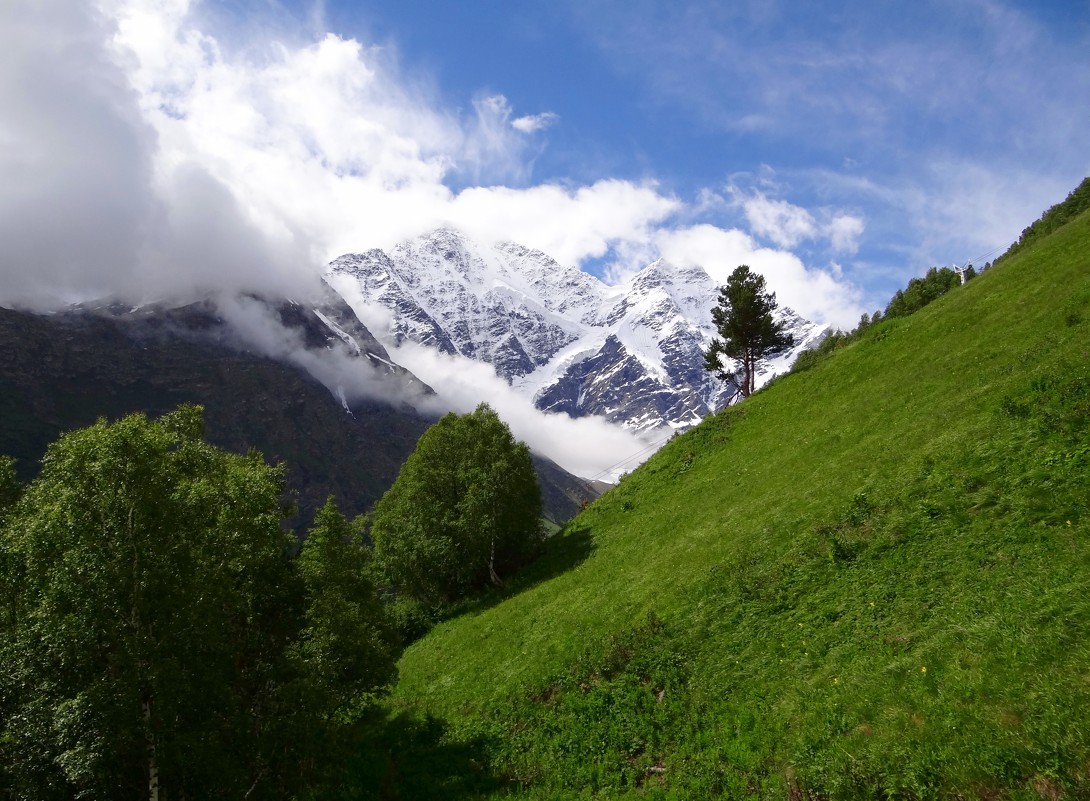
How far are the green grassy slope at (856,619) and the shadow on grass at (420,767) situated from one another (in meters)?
0.64

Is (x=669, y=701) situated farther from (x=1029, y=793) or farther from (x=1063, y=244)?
(x=1063, y=244)

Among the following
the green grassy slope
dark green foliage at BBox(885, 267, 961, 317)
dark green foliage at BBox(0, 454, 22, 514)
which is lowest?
the green grassy slope

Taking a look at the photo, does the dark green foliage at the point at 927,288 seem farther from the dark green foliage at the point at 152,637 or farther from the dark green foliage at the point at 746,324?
the dark green foliage at the point at 152,637

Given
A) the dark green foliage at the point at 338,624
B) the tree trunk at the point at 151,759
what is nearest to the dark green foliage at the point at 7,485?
the dark green foliage at the point at 338,624

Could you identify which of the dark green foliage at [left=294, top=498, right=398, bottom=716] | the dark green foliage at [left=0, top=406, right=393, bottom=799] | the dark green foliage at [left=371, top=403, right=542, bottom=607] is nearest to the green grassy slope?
the dark green foliage at [left=294, top=498, right=398, bottom=716]

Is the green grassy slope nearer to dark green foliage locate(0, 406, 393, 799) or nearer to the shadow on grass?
the shadow on grass

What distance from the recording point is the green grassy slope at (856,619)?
11906 millimetres

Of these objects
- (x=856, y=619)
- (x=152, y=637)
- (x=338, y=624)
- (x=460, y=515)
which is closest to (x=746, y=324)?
(x=460, y=515)

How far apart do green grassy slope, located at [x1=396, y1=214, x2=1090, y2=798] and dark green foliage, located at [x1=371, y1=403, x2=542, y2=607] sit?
8063mm

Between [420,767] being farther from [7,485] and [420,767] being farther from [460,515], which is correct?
[460,515]

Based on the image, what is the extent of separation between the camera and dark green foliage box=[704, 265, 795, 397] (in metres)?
54.0

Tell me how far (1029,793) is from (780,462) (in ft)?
76.8

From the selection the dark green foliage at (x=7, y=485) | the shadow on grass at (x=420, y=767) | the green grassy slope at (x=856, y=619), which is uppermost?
the dark green foliage at (x=7, y=485)

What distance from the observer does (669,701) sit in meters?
18.0
